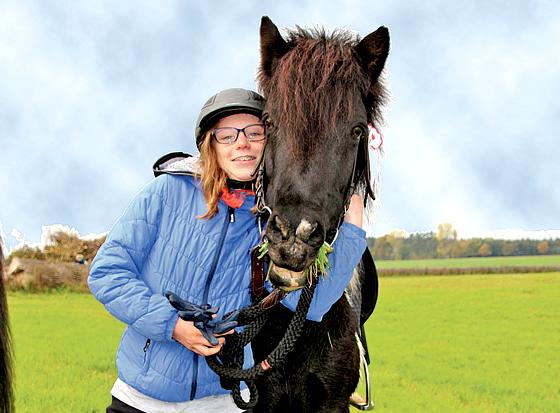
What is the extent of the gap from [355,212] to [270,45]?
952 millimetres

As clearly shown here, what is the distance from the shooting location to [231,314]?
2.70m

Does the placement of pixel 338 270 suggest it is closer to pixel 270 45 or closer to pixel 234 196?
pixel 234 196

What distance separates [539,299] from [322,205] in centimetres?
2079

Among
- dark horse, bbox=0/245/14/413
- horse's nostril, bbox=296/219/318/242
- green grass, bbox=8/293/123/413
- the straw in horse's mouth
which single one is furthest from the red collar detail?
green grass, bbox=8/293/123/413

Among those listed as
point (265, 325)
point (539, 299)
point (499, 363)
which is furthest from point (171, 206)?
point (539, 299)

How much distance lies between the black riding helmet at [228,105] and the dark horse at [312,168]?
0.08 m

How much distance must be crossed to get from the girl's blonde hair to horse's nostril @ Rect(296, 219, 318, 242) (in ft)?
2.44

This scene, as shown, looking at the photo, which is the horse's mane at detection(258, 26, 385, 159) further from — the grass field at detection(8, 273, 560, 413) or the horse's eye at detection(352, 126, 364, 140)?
the grass field at detection(8, 273, 560, 413)

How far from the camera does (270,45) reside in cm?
294

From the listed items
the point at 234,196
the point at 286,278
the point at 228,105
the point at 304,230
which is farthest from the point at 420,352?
the point at 304,230

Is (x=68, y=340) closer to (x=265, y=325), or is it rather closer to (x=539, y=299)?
(x=265, y=325)

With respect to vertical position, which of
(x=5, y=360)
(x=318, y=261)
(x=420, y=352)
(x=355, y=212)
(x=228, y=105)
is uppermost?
(x=228, y=105)

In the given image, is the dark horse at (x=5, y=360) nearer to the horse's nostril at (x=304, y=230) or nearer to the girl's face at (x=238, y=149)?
the girl's face at (x=238, y=149)

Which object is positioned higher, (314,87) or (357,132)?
(314,87)
